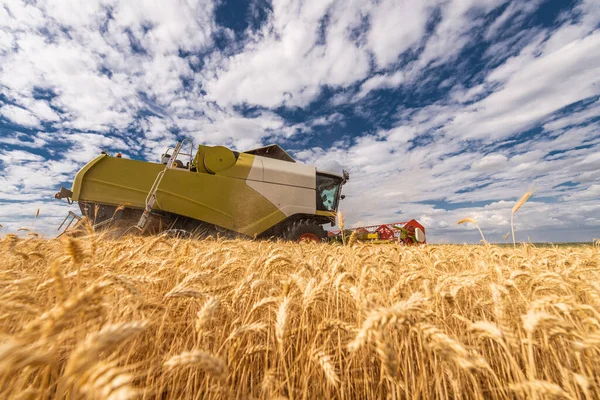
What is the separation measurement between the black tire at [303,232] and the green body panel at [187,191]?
1.50 ft

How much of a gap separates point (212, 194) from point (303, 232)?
2.88m

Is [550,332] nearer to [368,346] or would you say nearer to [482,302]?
[482,302]

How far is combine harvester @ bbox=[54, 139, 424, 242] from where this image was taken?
698 cm

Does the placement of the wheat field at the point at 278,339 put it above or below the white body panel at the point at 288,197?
below

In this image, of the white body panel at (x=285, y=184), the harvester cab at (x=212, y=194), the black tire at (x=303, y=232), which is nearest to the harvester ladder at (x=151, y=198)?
the harvester cab at (x=212, y=194)

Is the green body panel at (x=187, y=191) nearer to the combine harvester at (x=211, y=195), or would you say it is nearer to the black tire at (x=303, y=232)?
the combine harvester at (x=211, y=195)

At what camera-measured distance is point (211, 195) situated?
783cm

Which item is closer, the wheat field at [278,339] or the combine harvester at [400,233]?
the wheat field at [278,339]

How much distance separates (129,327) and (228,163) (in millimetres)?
8038

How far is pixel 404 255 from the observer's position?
3465 mm

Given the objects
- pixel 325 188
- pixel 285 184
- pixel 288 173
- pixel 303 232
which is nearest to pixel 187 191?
pixel 285 184

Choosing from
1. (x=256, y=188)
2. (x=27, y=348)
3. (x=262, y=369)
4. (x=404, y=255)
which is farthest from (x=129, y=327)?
(x=256, y=188)

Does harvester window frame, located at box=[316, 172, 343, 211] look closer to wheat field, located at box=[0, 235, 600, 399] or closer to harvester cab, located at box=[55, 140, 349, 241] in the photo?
harvester cab, located at box=[55, 140, 349, 241]

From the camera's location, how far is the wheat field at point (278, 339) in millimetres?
581
